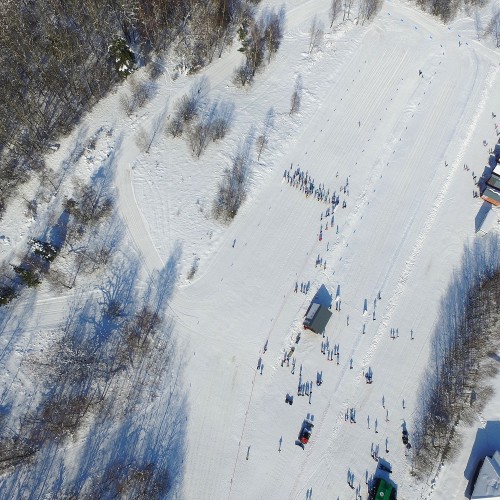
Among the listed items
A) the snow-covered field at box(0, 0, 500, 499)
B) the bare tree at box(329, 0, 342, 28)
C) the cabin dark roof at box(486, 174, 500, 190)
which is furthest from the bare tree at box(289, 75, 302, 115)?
the cabin dark roof at box(486, 174, 500, 190)

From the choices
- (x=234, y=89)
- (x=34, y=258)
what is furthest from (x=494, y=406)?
(x=34, y=258)

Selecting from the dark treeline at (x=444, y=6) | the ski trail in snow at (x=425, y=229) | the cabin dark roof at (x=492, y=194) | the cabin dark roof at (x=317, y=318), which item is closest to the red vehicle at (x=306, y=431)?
the ski trail in snow at (x=425, y=229)

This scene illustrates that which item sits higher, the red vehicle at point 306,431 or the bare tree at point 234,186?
the bare tree at point 234,186

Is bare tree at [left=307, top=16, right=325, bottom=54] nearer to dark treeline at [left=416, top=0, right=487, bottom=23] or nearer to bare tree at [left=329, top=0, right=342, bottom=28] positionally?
bare tree at [left=329, top=0, right=342, bottom=28]

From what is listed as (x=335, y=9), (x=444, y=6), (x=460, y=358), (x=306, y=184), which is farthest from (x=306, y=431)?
(x=444, y=6)

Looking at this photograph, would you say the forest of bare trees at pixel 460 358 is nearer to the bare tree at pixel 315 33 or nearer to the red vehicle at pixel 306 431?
the red vehicle at pixel 306 431

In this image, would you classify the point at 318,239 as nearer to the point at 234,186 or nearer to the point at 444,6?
the point at 234,186
